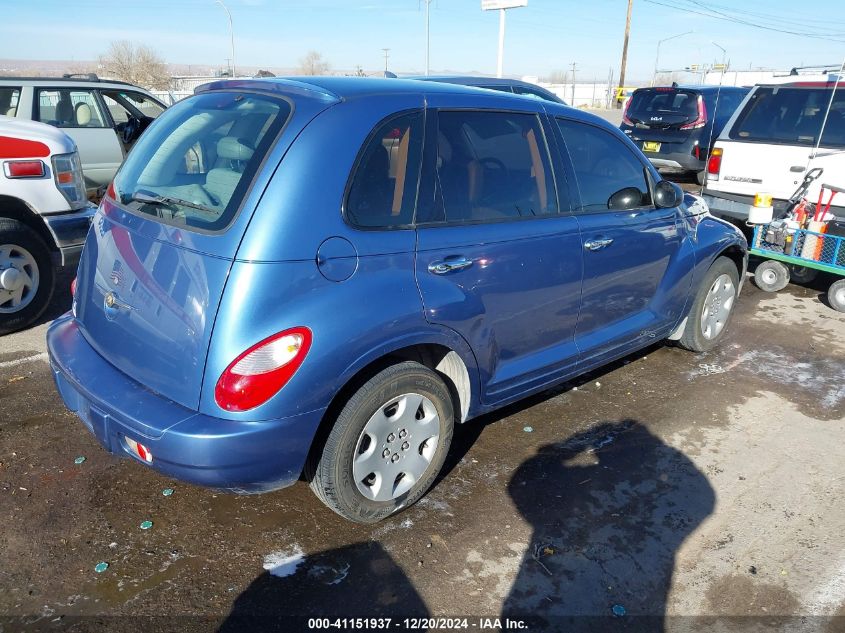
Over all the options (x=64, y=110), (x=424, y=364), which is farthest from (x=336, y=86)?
(x=64, y=110)

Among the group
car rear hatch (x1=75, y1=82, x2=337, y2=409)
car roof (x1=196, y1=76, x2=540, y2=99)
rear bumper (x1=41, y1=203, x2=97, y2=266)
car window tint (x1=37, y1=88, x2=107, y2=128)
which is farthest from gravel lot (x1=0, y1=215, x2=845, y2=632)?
car window tint (x1=37, y1=88, x2=107, y2=128)

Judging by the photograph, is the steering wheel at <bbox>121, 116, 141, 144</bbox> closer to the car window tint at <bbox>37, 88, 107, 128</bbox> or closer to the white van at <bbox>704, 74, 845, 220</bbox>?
the car window tint at <bbox>37, 88, 107, 128</bbox>

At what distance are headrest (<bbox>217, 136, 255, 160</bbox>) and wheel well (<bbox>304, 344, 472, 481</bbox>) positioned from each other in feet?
3.23

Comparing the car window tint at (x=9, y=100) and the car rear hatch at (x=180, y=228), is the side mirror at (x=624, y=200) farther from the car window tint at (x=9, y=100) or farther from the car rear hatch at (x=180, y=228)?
the car window tint at (x=9, y=100)

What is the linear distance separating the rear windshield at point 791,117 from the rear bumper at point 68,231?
6.61m

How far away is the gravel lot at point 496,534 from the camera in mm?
2557

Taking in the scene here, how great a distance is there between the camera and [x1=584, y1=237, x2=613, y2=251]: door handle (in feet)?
11.7

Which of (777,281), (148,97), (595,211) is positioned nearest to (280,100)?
(595,211)

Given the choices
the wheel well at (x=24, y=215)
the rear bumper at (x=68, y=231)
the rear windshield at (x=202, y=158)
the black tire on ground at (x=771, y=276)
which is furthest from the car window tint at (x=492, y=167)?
the black tire on ground at (x=771, y=276)

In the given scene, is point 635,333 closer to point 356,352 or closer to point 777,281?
point 356,352

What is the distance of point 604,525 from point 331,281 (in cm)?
171

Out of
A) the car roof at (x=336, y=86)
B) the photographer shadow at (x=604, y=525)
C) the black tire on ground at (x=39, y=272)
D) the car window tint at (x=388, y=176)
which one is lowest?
the photographer shadow at (x=604, y=525)

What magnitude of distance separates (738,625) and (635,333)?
1991 mm

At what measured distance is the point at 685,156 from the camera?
12203 millimetres
